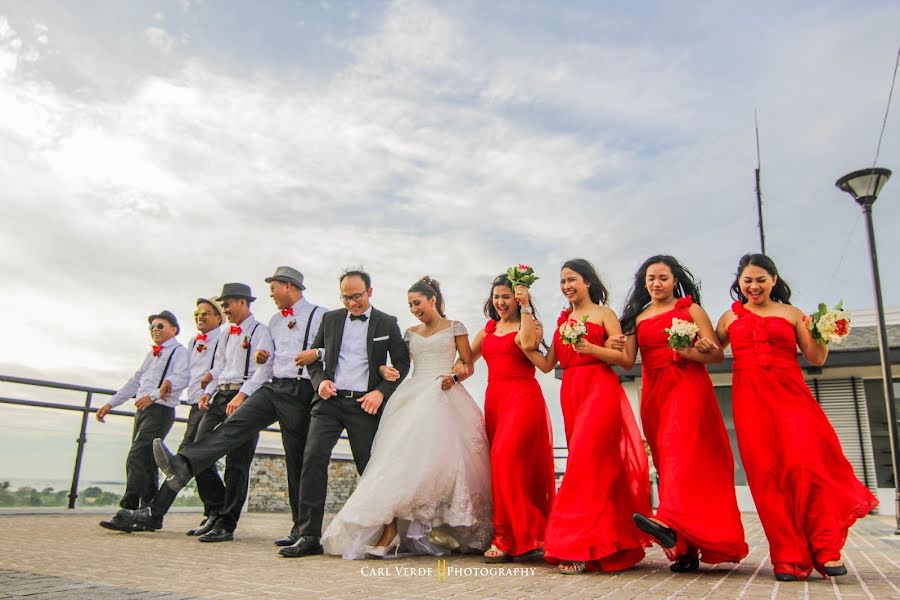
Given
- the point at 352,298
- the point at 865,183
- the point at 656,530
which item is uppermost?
the point at 865,183

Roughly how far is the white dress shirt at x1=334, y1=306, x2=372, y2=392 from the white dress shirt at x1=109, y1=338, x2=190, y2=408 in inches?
96.4

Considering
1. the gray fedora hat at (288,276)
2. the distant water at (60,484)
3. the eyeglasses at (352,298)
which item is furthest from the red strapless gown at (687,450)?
the distant water at (60,484)

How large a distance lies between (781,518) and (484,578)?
6.32 ft

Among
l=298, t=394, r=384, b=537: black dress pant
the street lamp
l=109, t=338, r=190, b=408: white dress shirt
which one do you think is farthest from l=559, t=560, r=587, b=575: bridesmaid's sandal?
the street lamp

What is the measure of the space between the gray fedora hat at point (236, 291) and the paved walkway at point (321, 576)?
2337mm

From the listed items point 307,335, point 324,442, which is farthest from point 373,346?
point 324,442

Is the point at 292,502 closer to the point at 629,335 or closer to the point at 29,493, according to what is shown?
the point at 629,335

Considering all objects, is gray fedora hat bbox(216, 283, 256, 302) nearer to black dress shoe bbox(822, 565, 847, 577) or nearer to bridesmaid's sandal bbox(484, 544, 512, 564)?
bridesmaid's sandal bbox(484, 544, 512, 564)

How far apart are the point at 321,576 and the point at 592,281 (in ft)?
9.71

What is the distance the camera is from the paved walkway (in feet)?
10.4

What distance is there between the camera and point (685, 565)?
13.9 ft

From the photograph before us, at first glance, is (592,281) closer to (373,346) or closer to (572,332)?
(572,332)

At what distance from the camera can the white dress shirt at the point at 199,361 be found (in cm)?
689

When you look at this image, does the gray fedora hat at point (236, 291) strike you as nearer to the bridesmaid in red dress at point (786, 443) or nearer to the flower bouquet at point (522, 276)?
the flower bouquet at point (522, 276)
